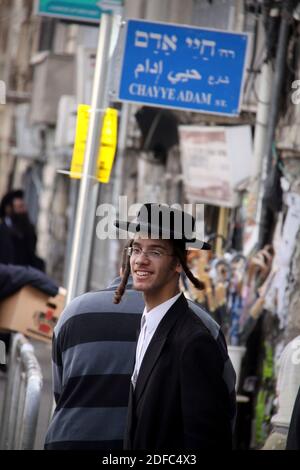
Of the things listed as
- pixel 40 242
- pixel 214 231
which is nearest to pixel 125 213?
pixel 214 231

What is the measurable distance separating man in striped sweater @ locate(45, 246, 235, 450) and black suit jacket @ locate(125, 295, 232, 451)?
0.64m

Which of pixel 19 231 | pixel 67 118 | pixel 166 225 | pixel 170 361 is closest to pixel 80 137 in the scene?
pixel 166 225

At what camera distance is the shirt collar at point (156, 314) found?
4957 millimetres

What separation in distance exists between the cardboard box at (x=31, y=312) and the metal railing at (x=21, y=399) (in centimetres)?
75

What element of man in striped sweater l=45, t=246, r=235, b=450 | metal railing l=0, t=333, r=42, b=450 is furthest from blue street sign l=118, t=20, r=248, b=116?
man in striped sweater l=45, t=246, r=235, b=450

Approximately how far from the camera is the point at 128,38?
9461 mm

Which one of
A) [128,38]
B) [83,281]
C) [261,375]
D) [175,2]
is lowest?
[261,375]

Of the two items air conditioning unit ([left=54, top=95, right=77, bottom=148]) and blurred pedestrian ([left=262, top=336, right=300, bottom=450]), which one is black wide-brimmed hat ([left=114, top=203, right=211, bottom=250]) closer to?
blurred pedestrian ([left=262, top=336, right=300, bottom=450])

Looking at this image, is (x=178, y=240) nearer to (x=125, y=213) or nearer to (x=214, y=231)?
(x=125, y=213)

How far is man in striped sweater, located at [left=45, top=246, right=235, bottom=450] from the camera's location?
5.54m

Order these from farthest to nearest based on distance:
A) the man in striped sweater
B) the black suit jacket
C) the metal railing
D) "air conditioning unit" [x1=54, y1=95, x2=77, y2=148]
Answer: "air conditioning unit" [x1=54, y1=95, x2=77, y2=148], the metal railing, the man in striped sweater, the black suit jacket

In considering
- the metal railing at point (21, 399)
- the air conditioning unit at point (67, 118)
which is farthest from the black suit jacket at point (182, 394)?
the air conditioning unit at point (67, 118)

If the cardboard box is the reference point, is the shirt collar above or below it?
above

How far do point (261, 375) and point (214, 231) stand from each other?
14.1 ft
